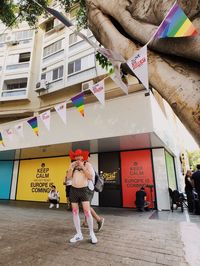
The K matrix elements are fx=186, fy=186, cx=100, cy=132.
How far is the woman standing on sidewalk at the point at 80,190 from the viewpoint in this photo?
3.47 m

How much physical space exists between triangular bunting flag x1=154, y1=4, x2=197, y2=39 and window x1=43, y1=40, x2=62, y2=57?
13042mm

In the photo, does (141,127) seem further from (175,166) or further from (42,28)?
(42,28)

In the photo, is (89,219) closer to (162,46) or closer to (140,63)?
(140,63)

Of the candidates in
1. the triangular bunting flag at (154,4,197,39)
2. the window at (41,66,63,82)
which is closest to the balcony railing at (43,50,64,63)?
the window at (41,66,63,82)

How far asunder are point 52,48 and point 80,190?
13.2 m

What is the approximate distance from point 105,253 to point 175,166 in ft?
32.8

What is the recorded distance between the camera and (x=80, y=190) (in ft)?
11.5

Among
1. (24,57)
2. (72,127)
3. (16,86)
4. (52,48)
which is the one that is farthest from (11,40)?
(72,127)

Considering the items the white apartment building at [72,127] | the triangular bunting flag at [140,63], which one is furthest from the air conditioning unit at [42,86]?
the triangular bunting flag at [140,63]

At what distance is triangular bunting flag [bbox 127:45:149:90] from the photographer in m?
2.11

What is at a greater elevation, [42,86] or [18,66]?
[18,66]

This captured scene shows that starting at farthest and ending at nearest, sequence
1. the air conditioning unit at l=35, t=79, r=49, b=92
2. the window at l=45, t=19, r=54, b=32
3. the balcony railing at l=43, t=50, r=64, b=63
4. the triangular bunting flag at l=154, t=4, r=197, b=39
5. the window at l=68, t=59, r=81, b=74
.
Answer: the window at l=45, t=19, r=54, b=32
the balcony railing at l=43, t=50, r=64, b=63
the air conditioning unit at l=35, t=79, r=49, b=92
the window at l=68, t=59, r=81, b=74
the triangular bunting flag at l=154, t=4, r=197, b=39

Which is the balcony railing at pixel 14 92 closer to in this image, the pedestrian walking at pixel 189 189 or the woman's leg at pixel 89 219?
the pedestrian walking at pixel 189 189

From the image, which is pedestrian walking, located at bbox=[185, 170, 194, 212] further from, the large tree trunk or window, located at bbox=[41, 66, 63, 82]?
window, located at bbox=[41, 66, 63, 82]
